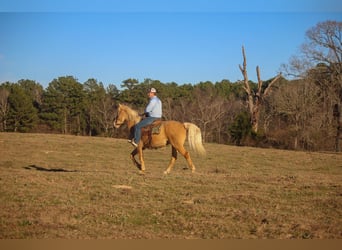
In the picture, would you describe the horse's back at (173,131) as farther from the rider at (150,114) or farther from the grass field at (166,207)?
the grass field at (166,207)

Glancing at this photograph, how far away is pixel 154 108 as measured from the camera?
42.2 ft

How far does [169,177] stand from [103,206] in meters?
3.88

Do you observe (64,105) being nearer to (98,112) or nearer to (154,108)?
(98,112)

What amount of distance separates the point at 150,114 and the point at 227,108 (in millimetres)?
49332

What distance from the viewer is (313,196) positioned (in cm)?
935

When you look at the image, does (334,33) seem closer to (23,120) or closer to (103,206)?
(103,206)

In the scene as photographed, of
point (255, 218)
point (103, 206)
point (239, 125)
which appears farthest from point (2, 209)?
point (239, 125)

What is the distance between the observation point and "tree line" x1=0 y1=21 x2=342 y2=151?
39.4 m

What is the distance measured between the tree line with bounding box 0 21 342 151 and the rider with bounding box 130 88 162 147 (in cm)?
2768

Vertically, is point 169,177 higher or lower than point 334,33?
lower

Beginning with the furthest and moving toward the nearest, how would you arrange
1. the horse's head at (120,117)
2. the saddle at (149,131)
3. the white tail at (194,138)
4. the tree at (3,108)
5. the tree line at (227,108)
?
the tree at (3,108) < the tree line at (227,108) < the horse's head at (120,117) < the white tail at (194,138) < the saddle at (149,131)

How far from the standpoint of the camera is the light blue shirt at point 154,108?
12717 millimetres

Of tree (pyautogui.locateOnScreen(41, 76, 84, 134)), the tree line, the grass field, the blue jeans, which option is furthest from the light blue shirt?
tree (pyautogui.locateOnScreen(41, 76, 84, 134))

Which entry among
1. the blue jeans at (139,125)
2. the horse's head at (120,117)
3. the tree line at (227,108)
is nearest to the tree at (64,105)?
the tree line at (227,108)
